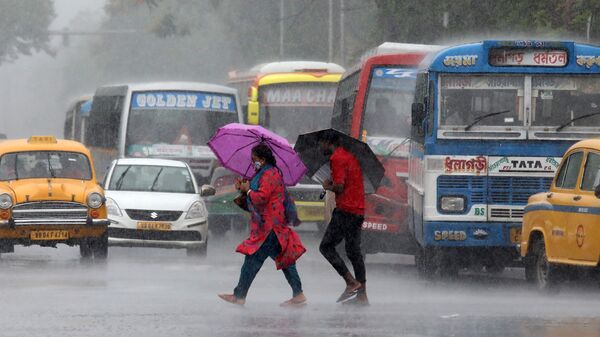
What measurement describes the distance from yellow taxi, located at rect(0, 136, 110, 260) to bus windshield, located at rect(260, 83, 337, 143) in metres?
10.3

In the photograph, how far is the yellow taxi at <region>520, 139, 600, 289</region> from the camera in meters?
16.0

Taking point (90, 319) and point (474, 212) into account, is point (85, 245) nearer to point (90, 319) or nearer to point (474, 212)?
point (474, 212)

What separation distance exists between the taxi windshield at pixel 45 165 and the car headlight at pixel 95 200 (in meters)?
1.03

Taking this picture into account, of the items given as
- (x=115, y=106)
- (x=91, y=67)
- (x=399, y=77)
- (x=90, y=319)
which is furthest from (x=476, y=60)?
(x=91, y=67)

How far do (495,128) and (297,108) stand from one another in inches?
593

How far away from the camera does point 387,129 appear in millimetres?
23047

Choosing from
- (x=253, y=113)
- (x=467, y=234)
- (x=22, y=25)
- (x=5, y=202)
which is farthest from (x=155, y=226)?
(x=22, y=25)

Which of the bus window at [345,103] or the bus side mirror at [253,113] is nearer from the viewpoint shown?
the bus window at [345,103]

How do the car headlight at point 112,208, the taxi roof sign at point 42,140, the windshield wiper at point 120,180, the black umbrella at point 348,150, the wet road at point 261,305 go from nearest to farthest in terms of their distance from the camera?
the wet road at point 261,305 < the black umbrella at point 348,150 < the taxi roof sign at point 42,140 < the car headlight at point 112,208 < the windshield wiper at point 120,180

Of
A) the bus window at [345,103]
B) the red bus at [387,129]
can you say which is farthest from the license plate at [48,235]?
the bus window at [345,103]

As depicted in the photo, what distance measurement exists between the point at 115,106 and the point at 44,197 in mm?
13772

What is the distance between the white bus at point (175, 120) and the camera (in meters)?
33.7

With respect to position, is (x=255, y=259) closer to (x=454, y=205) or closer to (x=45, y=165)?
(x=454, y=205)

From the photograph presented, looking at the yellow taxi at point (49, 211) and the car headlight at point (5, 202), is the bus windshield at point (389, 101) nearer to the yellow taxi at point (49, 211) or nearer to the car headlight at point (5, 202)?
the yellow taxi at point (49, 211)
